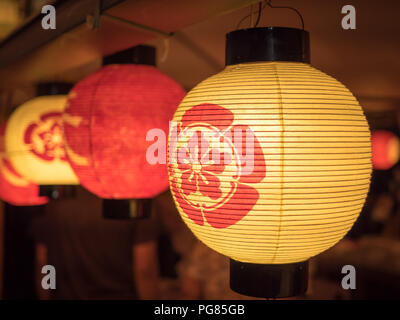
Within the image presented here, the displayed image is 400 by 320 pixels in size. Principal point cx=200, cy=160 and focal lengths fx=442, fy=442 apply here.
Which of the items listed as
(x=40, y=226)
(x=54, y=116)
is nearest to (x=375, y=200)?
(x=40, y=226)

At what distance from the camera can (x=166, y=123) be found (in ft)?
5.81

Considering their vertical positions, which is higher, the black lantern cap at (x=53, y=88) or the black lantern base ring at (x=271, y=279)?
the black lantern cap at (x=53, y=88)

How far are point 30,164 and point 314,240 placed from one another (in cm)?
178

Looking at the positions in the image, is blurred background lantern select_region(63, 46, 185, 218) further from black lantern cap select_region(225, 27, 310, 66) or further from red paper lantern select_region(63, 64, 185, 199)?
black lantern cap select_region(225, 27, 310, 66)

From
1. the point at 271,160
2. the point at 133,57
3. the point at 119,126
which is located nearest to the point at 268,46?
the point at 271,160

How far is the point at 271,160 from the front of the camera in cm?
110

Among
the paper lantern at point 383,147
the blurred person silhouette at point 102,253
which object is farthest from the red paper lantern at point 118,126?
the paper lantern at point 383,147

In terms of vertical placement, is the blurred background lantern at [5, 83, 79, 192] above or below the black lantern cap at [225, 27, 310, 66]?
below

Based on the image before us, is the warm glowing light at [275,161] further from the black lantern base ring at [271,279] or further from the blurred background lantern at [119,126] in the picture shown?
the blurred background lantern at [119,126]

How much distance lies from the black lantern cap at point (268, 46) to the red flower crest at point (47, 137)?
1.34 meters

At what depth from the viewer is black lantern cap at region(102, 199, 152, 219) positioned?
1.95m

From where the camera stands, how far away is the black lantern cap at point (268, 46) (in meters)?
1.31

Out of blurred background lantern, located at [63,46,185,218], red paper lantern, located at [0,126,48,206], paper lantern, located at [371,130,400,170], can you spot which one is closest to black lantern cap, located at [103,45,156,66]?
blurred background lantern, located at [63,46,185,218]

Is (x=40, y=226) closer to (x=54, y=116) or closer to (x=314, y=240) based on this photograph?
(x=54, y=116)
